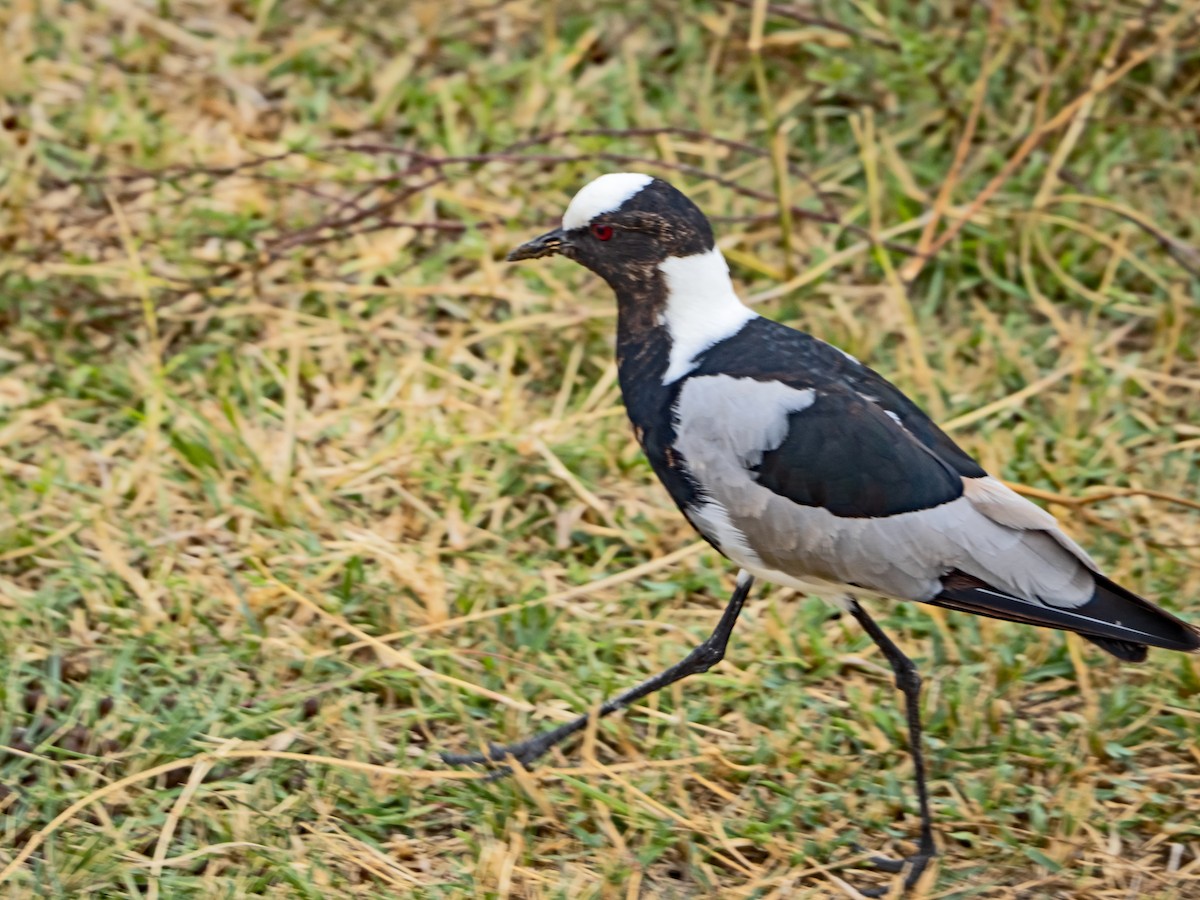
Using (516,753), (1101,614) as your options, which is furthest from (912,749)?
(516,753)

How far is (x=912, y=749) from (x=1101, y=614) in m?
0.49

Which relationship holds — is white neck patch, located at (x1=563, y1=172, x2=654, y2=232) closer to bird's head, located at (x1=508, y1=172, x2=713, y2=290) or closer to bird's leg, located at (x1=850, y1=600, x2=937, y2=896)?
bird's head, located at (x1=508, y1=172, x2=713, y2=290)

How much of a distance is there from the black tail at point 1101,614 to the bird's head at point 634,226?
93cm

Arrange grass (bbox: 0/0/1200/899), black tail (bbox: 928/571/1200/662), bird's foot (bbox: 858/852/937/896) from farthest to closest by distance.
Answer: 1. grass (bbox: 0/0/1200/899)
2. bird's foot (bbox: 858/852/937/896)
3. black tail (bbox: 928/571/1200/662)

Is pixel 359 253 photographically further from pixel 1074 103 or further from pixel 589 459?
pixel 1074 103

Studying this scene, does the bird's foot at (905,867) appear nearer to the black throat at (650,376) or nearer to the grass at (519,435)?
the grass at (519,435)

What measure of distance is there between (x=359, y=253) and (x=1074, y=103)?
2.34 m

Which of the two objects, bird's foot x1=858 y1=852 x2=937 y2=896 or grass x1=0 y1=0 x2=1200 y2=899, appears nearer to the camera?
bird's foot x1=858 y1=852 x2=937 y2=896

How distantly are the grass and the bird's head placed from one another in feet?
2.97

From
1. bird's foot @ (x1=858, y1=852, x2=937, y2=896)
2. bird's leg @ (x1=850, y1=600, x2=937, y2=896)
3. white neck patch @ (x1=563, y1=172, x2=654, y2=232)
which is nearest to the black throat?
white neck patch @ (x1=563, y1=172, x2=654, y2=232)

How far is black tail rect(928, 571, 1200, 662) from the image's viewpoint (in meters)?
2.98

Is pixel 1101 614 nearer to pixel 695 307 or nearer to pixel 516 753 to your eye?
pixel 695 307

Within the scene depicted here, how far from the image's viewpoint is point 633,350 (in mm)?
3400

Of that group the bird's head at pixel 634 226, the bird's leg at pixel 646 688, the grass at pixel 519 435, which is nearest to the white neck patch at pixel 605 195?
the bird's head at pixel 634 226
